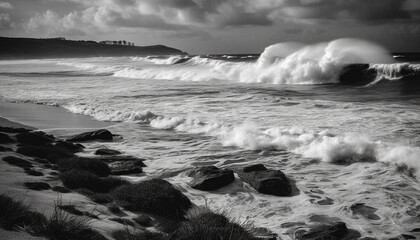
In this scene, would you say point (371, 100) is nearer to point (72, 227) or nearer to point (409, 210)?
point (409, 210)

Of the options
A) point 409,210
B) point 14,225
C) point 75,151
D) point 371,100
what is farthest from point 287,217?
point 371,100

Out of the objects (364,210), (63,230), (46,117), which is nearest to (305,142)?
(364,210)

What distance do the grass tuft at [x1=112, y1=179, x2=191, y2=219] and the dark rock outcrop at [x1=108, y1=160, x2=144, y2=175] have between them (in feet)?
5.62

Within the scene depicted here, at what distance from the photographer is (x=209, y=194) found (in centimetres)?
771

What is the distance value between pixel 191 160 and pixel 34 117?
34.4 ft

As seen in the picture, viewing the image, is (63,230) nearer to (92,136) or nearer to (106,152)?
(106,152)

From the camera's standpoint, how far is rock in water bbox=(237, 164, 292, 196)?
772 cm

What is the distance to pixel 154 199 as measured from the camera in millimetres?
6453

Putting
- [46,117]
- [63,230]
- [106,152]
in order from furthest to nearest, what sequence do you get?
1. [46,117]
2. [106,152]
3. [63,230]

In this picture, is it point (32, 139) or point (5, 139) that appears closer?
point (5, 139)

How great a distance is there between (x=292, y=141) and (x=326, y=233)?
573 cm

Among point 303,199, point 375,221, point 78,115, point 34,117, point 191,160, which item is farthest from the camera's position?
point 78,115

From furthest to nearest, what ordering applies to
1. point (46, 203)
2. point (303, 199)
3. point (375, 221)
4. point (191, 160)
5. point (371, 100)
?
point (371, 100) → point (191, 160) → point (303, 199) → point (375, 221) → point (46, 203)

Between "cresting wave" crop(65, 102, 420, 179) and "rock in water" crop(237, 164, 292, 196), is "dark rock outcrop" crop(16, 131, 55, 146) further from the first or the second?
"rock in water" crop(237, 164, 292, 196)
